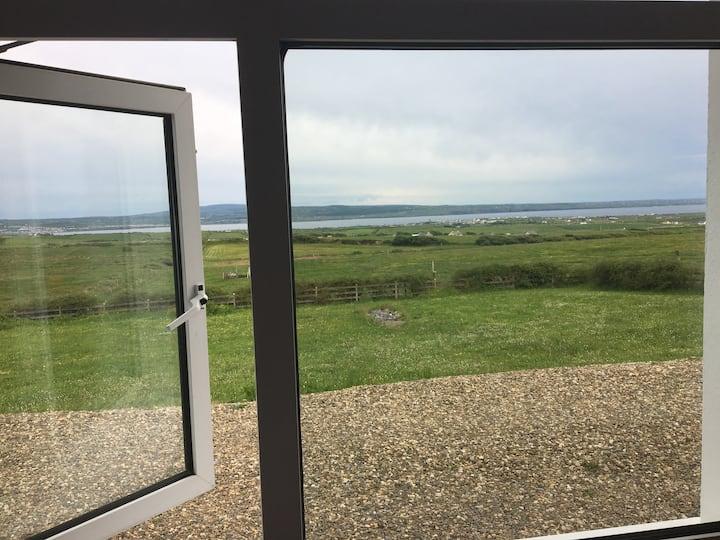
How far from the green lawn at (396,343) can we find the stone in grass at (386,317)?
17 millimetres

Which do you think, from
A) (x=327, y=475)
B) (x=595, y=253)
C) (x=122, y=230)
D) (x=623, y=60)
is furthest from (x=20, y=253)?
(x=623, y=60)

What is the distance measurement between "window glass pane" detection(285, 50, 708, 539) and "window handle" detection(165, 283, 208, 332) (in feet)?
1.67

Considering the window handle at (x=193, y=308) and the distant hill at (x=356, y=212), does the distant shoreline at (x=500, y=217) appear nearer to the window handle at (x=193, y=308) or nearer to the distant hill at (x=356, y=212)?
the distant hill at (x=356, y=212)

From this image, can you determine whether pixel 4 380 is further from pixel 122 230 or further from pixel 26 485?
pixel 122 230

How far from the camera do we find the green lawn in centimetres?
163

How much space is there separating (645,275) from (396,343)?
0.80 metres

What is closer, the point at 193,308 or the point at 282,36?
the point at 282,36

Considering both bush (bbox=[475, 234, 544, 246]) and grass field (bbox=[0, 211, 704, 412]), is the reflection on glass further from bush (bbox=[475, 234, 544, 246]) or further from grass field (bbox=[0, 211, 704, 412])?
bush (bbox=[475, 234, 544, 246])

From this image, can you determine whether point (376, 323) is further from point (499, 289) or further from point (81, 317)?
point (81, 317)

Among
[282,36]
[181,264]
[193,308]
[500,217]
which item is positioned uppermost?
[282,36]

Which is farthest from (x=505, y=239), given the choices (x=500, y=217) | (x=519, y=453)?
(x=519, y=453)

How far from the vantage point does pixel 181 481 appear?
190 centimetres

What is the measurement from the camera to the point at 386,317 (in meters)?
1.68

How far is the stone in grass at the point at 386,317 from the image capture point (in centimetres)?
167
